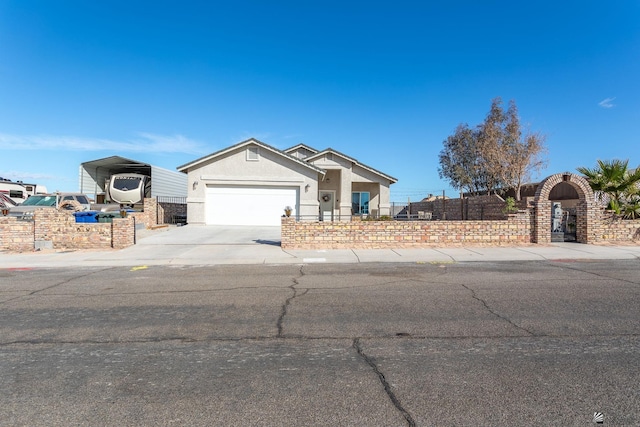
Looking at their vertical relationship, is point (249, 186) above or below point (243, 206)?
above

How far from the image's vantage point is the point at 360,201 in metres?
31.0

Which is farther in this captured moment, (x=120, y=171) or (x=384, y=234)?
(x=120, y=171)

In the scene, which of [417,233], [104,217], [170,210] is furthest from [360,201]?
[104,217]

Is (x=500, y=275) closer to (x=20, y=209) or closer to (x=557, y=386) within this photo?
(x=557, y=386)

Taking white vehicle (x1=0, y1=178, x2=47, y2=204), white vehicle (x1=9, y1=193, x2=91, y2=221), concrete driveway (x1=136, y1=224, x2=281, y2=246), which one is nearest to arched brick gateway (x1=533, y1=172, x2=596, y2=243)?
concrete driveway (x1=136, y1=224, x2=281, y2=246)

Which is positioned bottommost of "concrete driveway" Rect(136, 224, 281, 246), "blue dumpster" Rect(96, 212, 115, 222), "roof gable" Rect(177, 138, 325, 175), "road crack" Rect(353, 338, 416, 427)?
"road crack" Rect(353, 338, 416, 427)

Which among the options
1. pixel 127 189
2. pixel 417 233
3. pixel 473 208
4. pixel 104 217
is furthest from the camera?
pixel 473 208

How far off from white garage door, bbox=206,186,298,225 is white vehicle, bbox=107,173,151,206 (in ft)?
14.1

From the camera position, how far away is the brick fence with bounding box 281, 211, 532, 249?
47.6 feet

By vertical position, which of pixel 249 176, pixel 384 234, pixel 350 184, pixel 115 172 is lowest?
pixel 384 234

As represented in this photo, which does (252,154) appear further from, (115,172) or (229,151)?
(115,172)

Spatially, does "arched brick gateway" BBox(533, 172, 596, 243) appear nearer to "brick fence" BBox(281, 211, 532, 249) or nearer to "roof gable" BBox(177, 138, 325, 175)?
"brick fence" BBox(281, 211, 532, 249)

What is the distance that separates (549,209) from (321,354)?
14.4m

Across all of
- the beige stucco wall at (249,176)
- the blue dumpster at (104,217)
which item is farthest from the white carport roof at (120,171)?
the blue dumpster at (104,217)
